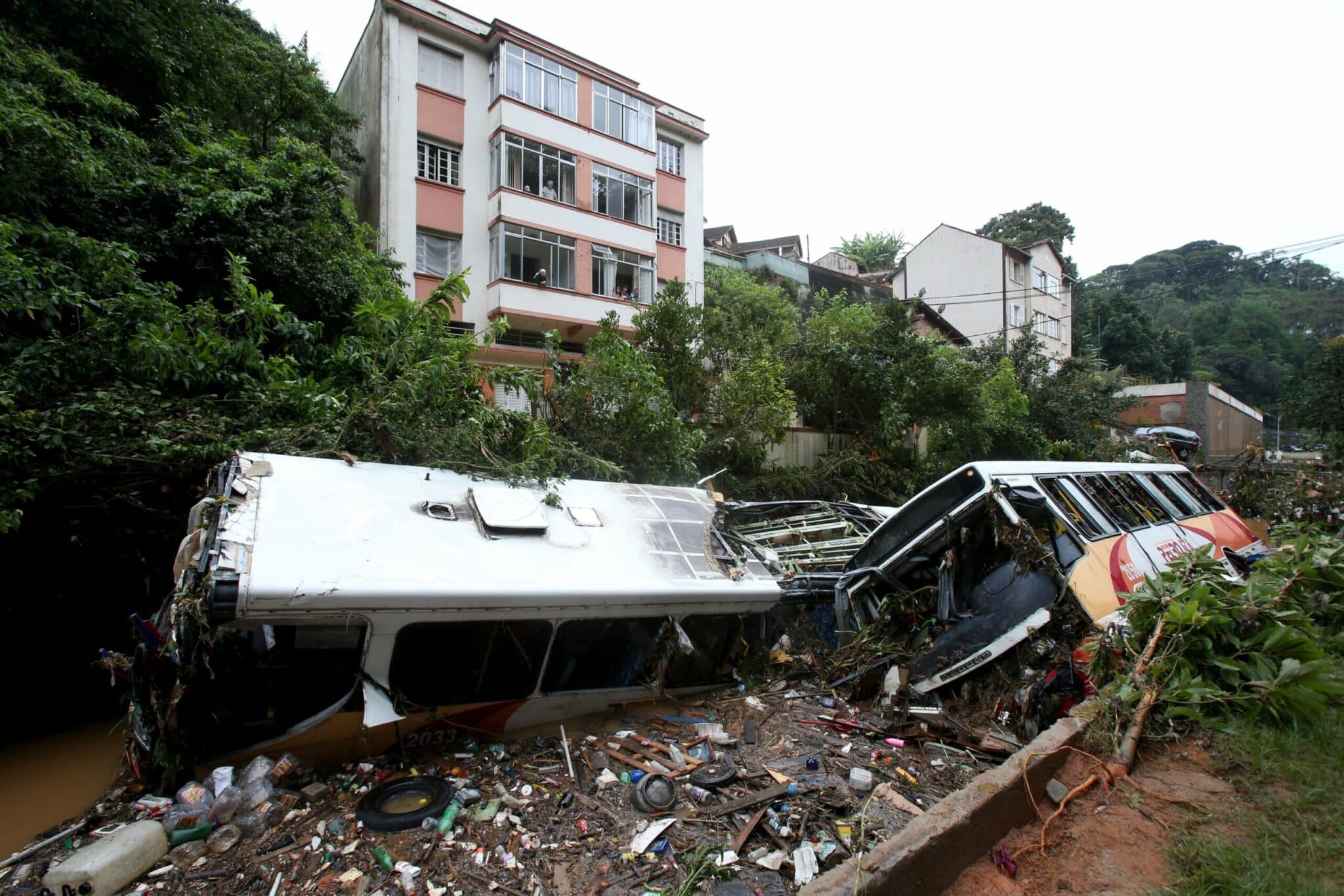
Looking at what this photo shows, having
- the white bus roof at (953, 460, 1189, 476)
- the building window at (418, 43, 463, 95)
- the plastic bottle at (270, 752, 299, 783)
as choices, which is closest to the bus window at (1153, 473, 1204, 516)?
the white bus roof at (953, 460, 1189, 476)

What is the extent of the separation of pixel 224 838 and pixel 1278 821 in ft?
16.5

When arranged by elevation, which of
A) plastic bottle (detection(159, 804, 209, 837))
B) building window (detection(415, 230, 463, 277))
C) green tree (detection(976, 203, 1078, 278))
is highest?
green tree (detection(976, 203, 1078, 278))

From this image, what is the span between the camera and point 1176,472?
323 inches

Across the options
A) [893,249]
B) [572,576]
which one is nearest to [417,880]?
[572,576]

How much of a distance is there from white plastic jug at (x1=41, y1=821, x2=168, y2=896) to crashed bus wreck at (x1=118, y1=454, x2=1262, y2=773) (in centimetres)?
47

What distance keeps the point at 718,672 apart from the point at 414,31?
1690 cm

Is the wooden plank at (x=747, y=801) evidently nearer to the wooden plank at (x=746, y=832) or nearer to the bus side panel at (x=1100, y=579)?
the wooden plank at (x=746, y=832)

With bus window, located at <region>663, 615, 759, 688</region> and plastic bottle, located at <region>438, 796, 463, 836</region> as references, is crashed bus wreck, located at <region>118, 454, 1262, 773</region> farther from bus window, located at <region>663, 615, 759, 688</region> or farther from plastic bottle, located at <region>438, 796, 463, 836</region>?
plastic bottle, located at <region>438, 796, 463, 836</region>

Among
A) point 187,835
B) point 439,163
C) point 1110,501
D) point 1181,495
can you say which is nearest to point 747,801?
point 187,835

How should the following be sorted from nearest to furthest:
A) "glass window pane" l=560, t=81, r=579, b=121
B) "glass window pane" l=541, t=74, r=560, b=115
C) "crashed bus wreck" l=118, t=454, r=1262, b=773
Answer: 1. "crashed bus wreck" l=118, t=454, r=1262, b=773
2. "glass window pane" l=541, t=74, r=560, b=115
3. "glass window pane" l=560, t=81, r=579, b=121

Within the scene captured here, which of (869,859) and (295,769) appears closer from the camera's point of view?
(869,859)

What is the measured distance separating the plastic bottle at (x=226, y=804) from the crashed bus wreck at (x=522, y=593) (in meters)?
0.23

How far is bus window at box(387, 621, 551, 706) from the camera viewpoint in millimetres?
3857

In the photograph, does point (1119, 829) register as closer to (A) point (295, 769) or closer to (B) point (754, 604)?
(B) point (754, 604)
